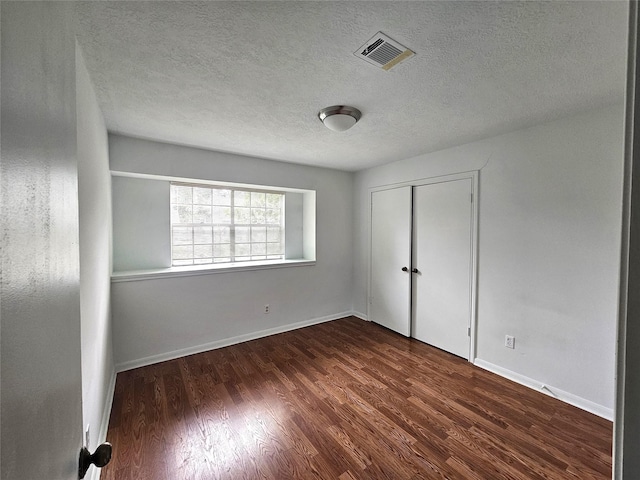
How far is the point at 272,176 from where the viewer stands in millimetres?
3533

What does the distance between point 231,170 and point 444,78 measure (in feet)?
7.92

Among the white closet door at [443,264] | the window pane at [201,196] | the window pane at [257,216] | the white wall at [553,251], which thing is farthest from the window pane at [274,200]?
the white wall at [553,251]

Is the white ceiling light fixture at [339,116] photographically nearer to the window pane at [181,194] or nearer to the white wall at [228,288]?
the white wall at [228,288]

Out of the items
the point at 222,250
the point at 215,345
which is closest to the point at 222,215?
the point at 222,250

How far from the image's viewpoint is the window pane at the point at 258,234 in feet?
12.6

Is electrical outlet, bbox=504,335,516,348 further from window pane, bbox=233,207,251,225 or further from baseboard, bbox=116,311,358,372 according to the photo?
window pane, bbox=233,207,251,225

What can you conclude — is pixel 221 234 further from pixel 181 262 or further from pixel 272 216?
pixel 272 216

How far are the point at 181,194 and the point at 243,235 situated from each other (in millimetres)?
922

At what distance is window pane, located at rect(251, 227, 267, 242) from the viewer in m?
3.86

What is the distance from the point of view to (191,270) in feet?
9.89

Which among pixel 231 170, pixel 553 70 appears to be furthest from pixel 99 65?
pixel 553 70

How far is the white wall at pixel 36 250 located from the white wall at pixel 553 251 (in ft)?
9.89

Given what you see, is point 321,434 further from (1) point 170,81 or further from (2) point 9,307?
(1) point 170,81

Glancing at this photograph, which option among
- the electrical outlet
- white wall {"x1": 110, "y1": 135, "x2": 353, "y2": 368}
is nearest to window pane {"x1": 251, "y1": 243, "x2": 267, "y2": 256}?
white wall {"x1": 110, "y1": 135, "x2": 353, "y2": 368}
